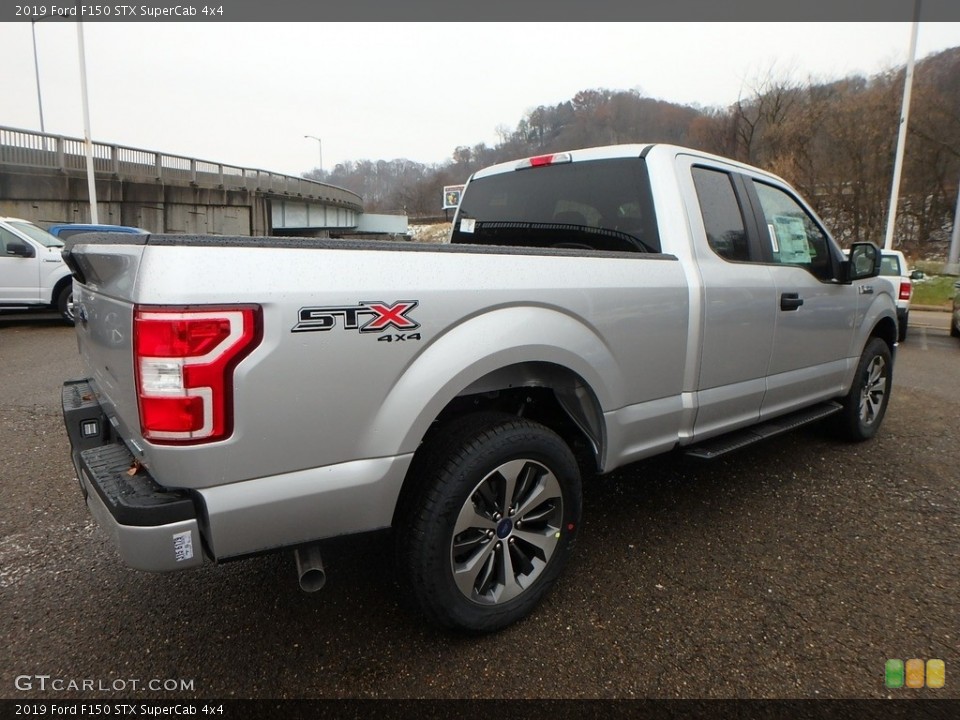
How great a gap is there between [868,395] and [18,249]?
1145 centimetres

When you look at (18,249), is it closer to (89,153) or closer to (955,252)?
(89,153)

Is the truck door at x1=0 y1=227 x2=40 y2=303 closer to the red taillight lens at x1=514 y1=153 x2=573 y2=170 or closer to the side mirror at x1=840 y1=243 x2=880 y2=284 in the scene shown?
the red taillight lens at x1=514 y1=153 x2=573 y2=170

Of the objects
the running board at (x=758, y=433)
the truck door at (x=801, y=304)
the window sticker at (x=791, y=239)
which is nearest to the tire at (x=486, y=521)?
the running board at (x=758, y=433)

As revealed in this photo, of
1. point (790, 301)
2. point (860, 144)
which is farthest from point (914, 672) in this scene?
point (860, 144)

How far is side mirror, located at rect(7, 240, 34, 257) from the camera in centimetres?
925

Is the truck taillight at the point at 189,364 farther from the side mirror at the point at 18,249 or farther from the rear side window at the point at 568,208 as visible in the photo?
the side mirror at the point at 18,249

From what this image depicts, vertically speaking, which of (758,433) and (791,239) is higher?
(791,239)

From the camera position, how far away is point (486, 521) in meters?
2.21

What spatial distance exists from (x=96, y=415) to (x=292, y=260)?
130cm

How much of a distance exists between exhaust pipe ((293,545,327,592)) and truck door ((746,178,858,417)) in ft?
8.76

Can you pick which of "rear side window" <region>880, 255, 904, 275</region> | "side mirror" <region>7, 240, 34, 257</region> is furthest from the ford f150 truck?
"rear side window" <region>880, 255, 904, 275</region>

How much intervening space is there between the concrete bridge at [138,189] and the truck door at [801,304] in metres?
20.3

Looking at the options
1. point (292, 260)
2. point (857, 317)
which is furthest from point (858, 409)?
point (292, 260)

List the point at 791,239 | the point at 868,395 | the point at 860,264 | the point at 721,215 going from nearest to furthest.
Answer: the point at 721,215 → the point at 791,239 → the point at 860,264 → the point at 868,395
